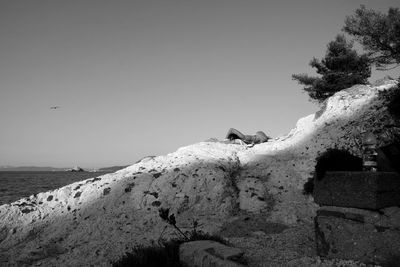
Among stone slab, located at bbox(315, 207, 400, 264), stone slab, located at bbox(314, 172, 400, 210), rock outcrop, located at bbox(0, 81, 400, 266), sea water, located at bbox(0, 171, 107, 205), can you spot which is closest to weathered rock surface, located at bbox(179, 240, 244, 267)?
stone slab, located at bbox(315, 207, 400, 264)

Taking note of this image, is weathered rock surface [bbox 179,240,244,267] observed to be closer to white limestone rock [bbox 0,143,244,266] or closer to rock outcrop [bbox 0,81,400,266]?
rock outcrop [bbox 0,81,400,266]

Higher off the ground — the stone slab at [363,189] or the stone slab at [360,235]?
the stone slab at [363,189]

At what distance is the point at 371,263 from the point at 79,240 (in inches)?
332

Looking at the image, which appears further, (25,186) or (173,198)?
(25,186)

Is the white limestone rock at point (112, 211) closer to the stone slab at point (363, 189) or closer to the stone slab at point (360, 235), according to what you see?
the stone slab at point (360, 235)

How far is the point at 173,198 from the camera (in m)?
11.5

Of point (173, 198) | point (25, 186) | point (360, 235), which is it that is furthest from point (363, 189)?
point (25, 186)

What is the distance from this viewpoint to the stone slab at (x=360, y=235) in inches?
207

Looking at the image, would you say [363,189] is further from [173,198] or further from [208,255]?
[173,198]

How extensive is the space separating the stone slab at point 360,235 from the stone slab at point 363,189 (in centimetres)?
14

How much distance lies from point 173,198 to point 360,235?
715 cm

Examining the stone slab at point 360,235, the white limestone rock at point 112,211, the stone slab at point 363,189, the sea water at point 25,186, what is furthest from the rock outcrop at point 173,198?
the sea water at point 25,186

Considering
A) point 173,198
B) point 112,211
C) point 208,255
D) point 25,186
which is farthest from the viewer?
point 25,186

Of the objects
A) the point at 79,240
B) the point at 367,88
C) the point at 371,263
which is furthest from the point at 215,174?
the point at 367,88
